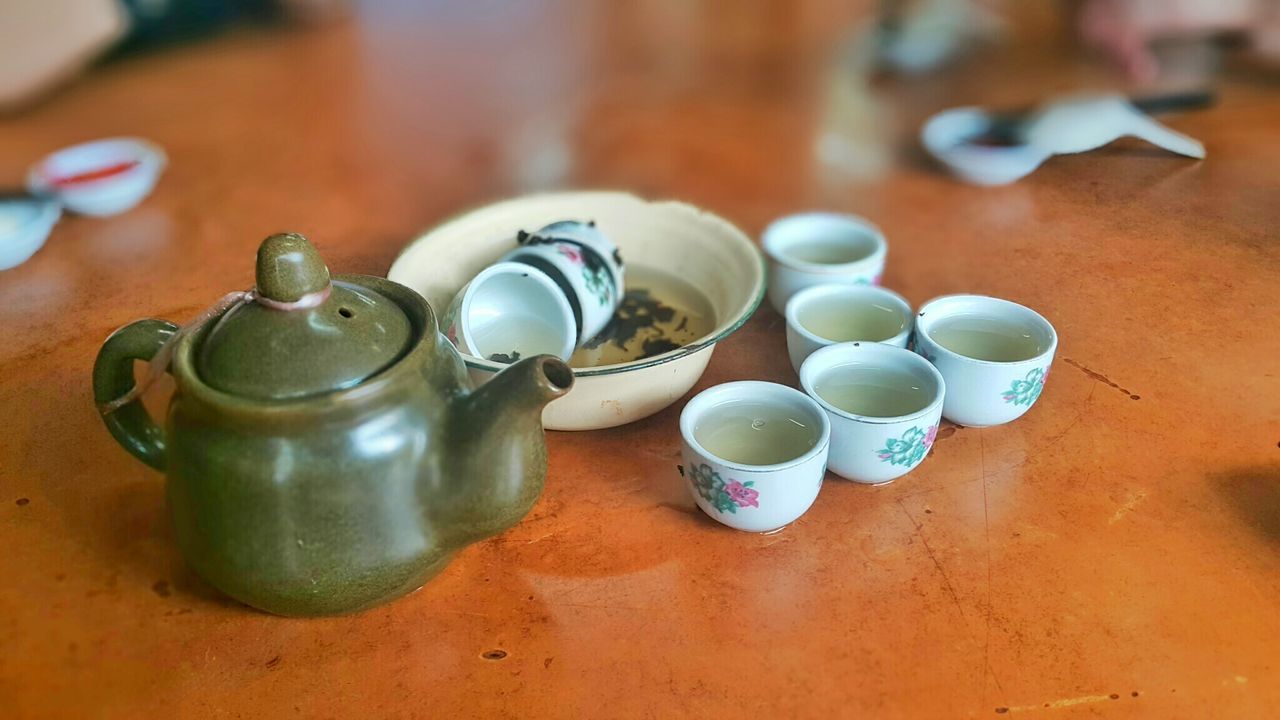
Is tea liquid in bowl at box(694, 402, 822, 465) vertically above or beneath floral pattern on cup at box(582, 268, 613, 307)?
beneath

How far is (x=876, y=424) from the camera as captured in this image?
0.72 m

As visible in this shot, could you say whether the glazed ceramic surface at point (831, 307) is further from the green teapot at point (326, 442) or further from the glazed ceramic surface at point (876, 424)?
the green teapot at point (326, 442)

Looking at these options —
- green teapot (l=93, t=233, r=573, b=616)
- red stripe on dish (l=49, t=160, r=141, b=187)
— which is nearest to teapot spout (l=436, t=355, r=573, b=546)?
green teapot (l=93, t=233, r=573, b=616)

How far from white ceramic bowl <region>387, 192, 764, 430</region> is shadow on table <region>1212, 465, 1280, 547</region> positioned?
401 millimetres

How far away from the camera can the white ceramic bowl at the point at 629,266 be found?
2.62 ft

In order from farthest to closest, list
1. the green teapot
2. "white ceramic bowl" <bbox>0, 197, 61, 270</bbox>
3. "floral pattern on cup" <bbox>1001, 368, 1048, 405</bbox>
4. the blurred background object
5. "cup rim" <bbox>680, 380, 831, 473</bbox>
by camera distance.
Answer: the blurred background object
"white ceramic bowl" <bbox>0, 197, 61, 270</bbox>
"floral pattern on cup" <bbox>1001, 368, 1048, 405</bbox>
"cup rim" <bbox>680, 380, 831, 473</bbox>
the green teapot

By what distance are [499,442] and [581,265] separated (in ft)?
1.14

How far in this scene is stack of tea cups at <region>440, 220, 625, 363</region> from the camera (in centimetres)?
87

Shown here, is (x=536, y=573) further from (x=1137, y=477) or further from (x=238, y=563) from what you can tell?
(x=1137, y=477)

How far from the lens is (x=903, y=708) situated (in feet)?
1.97

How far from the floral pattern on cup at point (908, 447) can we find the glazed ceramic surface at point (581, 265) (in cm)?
31

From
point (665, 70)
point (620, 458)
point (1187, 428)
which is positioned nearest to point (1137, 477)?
point (1187, 428)

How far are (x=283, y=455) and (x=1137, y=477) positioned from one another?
2.13ft

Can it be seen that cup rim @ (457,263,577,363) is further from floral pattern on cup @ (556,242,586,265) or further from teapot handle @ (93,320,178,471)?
teapot handle @ (93,320,178,471)
